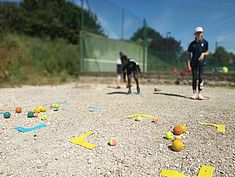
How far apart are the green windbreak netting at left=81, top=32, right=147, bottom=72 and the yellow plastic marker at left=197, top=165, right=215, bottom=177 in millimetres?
10620

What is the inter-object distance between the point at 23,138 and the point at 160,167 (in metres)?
2.07

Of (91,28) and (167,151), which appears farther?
(91,28)

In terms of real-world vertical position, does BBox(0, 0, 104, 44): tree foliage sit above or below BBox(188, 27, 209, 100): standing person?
above

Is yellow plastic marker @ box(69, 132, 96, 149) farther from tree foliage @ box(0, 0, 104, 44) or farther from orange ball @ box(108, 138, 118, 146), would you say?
tree foliage @ box(0, 0, 104, 44)

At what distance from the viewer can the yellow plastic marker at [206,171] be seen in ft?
7.51

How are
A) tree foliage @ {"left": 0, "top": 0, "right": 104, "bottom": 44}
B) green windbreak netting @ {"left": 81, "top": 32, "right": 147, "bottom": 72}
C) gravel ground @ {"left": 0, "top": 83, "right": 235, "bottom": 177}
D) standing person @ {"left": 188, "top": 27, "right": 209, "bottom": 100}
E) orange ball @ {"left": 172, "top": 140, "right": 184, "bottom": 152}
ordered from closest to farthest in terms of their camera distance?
gravel ground @ {"left": 0, "top": 83, "right": 235, "bottom": 177}
orange ball @ {"left": 172, "top": 140, "right": 184, "bottom": 152}
standing person @ {"left": 188, "top": 27, "right": 209, "bottom": 100}
green windbreak netting @ {"left": 81, "top": 32, "right": 147, "bottom": 72}
tree foliage @ {"left": 0, "top": 0, "right": 104, "bottom": 44}

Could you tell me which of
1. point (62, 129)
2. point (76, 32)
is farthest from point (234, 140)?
point (76, 32)

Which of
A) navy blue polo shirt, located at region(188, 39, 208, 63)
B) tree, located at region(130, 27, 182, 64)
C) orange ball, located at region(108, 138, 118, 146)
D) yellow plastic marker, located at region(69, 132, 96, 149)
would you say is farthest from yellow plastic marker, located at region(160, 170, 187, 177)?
tree, located at region(130, 27, 182, 64)

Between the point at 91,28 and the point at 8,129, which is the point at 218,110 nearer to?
the point at 8,129

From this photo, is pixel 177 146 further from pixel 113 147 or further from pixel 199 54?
pixel 199 54

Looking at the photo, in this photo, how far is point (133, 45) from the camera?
46.3 feet

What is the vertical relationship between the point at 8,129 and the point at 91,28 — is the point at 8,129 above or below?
below

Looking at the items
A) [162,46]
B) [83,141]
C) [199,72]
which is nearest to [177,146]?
[83,141]

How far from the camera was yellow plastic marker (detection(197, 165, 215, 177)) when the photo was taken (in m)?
2.29
